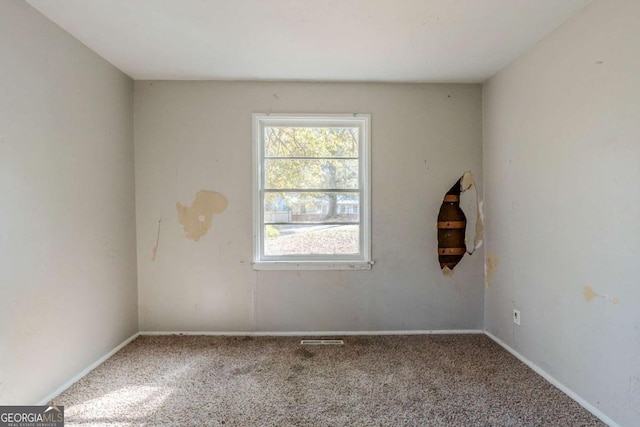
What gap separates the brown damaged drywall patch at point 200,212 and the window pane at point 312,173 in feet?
1.56

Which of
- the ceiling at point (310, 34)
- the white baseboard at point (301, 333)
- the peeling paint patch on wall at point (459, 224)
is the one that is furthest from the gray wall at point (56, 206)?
the peeling paint patch on wall at point (459, 224)

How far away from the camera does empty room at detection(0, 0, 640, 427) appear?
176 cm

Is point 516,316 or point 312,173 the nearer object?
point 516,316

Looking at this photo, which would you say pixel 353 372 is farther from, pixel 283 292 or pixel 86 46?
pixel 86 46

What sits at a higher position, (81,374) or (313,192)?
(313,192)

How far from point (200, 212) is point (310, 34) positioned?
5.73 feet

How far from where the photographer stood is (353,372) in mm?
2266

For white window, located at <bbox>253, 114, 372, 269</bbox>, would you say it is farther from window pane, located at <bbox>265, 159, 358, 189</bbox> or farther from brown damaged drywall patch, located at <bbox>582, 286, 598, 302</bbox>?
brown damaged drywall patch, located at <bbox>582, 286, 598, 302</bbox>

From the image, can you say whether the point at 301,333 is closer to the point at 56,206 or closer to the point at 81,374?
the point at 81,374

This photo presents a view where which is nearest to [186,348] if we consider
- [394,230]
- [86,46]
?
[394,230]

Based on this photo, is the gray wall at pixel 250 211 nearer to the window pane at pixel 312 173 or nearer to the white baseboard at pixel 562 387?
the window pane at pixel 312 173

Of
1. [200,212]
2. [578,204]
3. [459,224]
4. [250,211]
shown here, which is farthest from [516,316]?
[200,212]

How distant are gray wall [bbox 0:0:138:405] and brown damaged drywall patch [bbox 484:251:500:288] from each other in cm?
319

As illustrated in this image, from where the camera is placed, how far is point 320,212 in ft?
9.93
